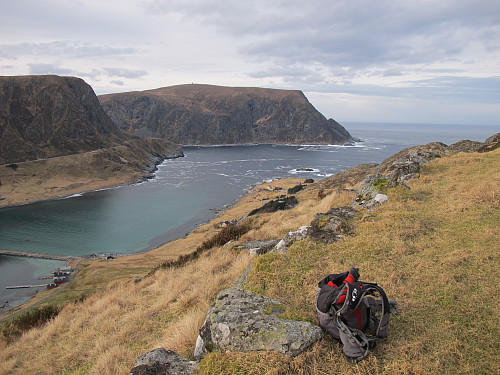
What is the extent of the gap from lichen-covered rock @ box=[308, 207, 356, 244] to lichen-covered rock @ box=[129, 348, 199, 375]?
4774 mm

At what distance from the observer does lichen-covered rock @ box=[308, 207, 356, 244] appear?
8.40 m

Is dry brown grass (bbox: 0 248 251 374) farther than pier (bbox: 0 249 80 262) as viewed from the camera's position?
No

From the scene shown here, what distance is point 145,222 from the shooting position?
5316cm

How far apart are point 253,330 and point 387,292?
2819 millimetres

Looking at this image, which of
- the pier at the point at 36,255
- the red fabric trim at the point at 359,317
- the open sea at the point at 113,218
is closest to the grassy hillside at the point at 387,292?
the red fabric trim at the point at 359,317

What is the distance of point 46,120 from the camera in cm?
11075

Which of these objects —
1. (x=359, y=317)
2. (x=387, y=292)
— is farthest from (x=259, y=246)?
(x=359, y=317)

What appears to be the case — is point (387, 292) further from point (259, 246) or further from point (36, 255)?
point (36, 255)

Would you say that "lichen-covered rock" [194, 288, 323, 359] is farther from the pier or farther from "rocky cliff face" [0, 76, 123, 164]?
"rocky cliff face" [0, 76, 123, 164]

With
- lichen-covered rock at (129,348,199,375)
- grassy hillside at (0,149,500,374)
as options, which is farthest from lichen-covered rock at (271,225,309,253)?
lichen-covered rock at (129,348,199,375)

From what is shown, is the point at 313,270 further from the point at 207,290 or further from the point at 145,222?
the point at 145,222

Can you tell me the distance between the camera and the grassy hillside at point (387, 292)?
13.4ft

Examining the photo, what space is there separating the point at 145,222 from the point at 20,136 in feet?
256

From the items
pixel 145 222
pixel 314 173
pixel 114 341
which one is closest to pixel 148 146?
pixel 314 173
